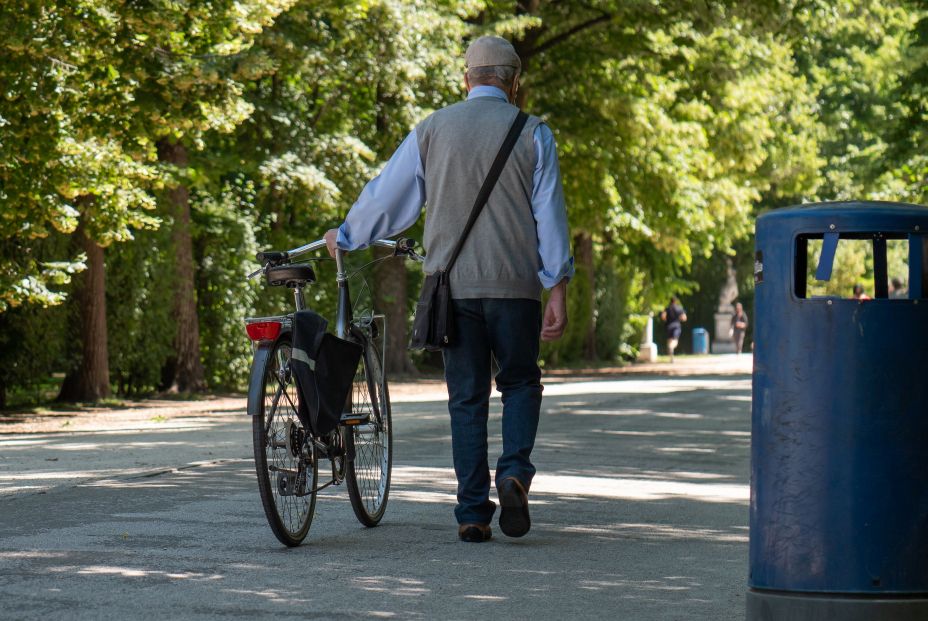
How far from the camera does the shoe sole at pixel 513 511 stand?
667cm

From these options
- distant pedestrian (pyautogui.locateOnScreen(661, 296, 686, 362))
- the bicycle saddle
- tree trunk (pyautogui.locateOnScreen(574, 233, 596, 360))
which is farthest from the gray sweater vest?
distant pedestrian (pyautogui.locateOnScreen(661, 296, 686, 362))

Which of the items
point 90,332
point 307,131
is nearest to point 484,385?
point 90,332

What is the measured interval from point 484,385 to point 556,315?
0.47 m

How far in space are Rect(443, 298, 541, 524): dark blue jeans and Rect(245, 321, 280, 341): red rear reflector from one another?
2.48 feet

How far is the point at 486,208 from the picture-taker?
267 inches

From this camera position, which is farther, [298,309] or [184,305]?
[184,305]

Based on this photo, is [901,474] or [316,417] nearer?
[901,474]

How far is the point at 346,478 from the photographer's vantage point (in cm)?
711

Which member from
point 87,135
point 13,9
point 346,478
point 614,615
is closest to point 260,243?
point 87,135

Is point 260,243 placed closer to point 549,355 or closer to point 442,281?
point 549,355

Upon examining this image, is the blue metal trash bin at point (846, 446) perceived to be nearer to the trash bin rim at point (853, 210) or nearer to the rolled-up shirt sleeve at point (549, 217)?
→ the trash bin rim at point (853, 210)

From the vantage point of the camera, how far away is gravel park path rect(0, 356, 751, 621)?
17.8ft

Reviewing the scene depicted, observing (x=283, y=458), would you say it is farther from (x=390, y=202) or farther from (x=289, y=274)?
(x=390, y=202)

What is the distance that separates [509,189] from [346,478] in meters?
1.50
